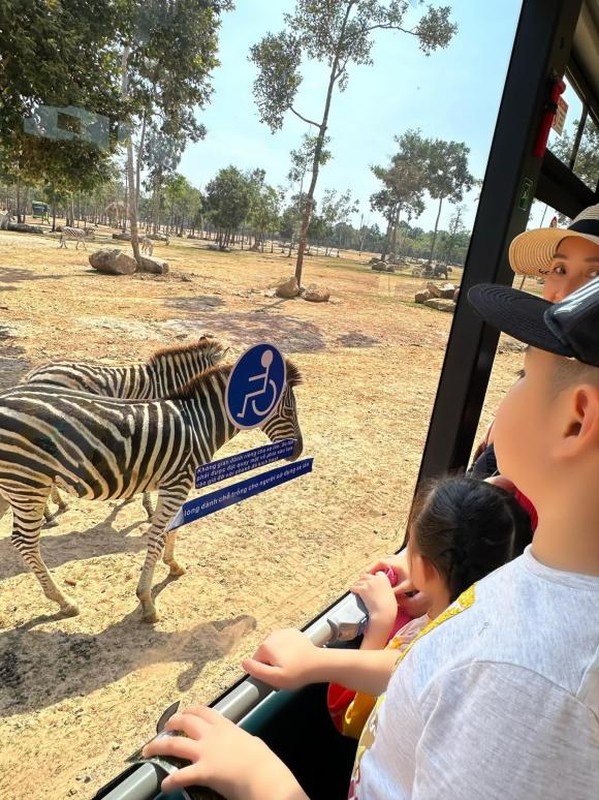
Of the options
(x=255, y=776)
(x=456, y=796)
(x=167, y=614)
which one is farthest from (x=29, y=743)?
(x=456, y=796)

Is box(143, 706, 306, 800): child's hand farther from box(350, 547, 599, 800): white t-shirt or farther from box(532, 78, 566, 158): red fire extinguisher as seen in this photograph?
box(532, 78, 566, 158): red fire extinguisher

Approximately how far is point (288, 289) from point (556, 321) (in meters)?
1.18

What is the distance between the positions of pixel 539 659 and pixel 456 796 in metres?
0.13

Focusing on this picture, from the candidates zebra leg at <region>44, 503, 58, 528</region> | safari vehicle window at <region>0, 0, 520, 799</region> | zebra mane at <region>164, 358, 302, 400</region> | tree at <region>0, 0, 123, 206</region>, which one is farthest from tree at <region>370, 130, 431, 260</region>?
zebra leg at <region>44, 503, 58, 528</region>

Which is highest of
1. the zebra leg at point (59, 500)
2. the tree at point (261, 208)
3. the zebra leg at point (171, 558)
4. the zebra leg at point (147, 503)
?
the tree at point (261, 208)

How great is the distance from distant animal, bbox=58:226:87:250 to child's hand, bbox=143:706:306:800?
935mm

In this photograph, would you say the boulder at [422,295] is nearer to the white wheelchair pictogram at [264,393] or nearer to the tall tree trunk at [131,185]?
the white wheelchair pictogram at [264,393]

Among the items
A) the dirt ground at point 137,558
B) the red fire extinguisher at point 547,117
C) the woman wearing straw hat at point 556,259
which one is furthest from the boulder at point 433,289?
the woman wearing straw hat at point 556,259

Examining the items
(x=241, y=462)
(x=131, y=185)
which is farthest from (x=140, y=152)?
(x=241, y=462)

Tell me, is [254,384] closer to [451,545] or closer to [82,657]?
[451,545]

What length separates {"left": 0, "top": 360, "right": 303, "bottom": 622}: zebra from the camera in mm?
1091

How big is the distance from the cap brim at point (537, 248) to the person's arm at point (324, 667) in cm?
114

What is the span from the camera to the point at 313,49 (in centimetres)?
118

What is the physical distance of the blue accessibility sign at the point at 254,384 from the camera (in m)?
1.22
